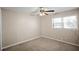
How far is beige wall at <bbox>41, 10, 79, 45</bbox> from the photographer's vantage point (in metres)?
1.43

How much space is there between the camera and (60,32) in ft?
4.81

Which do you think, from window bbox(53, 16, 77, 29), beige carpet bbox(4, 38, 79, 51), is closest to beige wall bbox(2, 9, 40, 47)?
beige carpet bbox(4, 38, 79, 51)

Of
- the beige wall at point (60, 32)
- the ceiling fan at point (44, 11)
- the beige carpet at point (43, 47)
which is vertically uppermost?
the ceiling fan at point (44, 11)

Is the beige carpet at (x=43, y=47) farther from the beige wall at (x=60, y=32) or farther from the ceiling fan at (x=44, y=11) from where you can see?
the ceiling fan at (x=44, y=11)

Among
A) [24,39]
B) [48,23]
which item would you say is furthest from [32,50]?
[48,23]

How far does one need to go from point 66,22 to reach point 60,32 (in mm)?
204

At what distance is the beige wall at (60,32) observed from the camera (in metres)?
1.43

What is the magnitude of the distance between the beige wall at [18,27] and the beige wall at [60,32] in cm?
11

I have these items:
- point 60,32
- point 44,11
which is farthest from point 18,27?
point 60,32

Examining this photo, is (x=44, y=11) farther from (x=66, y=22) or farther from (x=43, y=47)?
(x=43, y=47)

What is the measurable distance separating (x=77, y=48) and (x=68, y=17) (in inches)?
21.8

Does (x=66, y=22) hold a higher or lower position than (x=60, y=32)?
higher

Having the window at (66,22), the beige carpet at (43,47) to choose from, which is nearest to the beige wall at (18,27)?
the beige carpet at (43,47)
